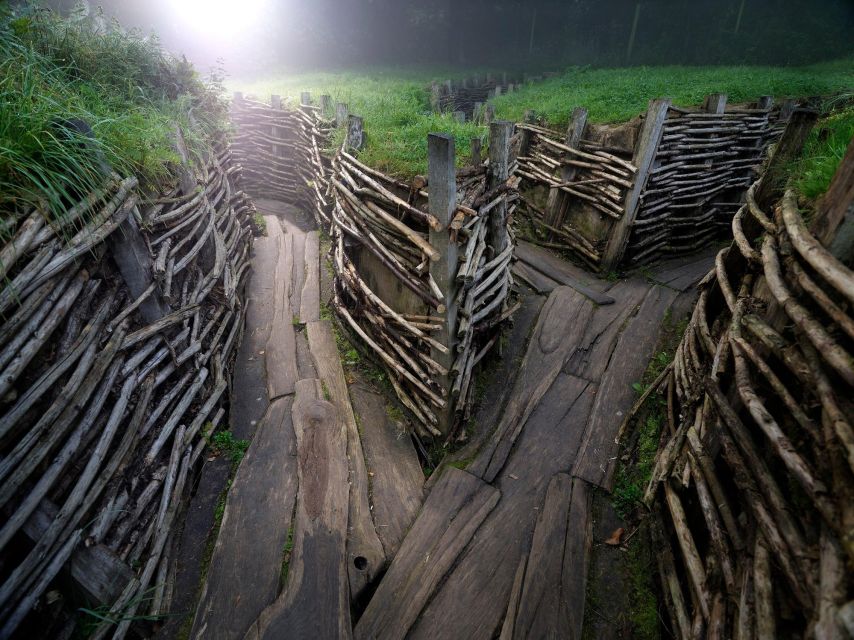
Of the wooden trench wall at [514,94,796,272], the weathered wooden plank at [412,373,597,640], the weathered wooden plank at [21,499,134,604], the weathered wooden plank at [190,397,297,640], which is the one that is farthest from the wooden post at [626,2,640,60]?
the weathered wooden plank at [21,499,134,604]

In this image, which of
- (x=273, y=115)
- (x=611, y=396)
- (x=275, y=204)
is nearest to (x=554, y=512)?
(x=611, y=396)

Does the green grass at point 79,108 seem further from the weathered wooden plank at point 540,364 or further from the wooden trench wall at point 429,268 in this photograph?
the weathered wooden plank at point 540,364

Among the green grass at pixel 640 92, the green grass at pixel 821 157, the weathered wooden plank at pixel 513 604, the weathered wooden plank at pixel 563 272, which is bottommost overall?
the weathered wooden plank at pixel 513 604

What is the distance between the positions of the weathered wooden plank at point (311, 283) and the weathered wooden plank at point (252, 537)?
4.81 feet

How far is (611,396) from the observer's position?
11.6 feet

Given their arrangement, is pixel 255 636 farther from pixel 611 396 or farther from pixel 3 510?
pixel 611 396

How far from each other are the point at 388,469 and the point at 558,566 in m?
1.29

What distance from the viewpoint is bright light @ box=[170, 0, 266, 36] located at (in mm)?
17234

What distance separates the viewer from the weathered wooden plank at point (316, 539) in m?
2.22

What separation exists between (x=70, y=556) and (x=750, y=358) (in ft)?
10.8

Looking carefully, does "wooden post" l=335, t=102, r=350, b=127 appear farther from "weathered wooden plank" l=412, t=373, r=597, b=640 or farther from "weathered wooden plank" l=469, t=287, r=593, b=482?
"weathered wooden plank" l=412, t=373, r=597, b=640

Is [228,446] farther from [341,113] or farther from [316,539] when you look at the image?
[341,113]

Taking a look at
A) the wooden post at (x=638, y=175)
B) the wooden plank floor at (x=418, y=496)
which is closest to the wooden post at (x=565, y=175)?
the wooden post at (x=638, y=175)

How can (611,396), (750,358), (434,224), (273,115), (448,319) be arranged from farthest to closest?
1. (273,115)
2. (611,396)
3. (448,319)
4. (434,224)
5. (750,358)
